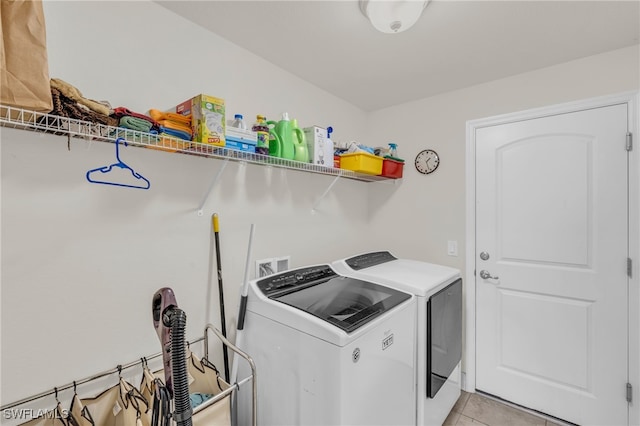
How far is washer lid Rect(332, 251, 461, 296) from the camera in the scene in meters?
1.74

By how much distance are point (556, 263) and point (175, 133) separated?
2492 mm

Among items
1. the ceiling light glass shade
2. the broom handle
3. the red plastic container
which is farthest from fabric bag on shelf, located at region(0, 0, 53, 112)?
the red plastic container

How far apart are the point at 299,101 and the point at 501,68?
1.45 m

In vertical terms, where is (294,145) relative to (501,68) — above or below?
below

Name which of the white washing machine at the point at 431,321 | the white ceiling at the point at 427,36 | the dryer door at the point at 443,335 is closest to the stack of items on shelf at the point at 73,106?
the white ceiling at the point at 427,36

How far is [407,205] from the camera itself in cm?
269

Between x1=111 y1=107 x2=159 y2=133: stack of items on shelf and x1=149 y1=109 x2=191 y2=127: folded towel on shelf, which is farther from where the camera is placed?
x1=149 y1=109 x2=191 y2=127: folded towel on shelf

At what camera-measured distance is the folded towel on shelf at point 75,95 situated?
975 mm

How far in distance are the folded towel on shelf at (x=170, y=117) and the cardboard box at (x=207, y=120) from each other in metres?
0.03

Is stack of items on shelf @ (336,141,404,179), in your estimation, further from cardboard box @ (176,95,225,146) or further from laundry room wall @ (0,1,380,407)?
cardboard box @ (176,95,225,146)

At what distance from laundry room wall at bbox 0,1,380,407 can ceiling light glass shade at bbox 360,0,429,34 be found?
2.73 feet

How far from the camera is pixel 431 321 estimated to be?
1692 millimetres

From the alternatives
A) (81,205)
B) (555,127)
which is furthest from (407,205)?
(81,205)

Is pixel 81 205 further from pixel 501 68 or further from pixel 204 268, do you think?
pixel 501 68
